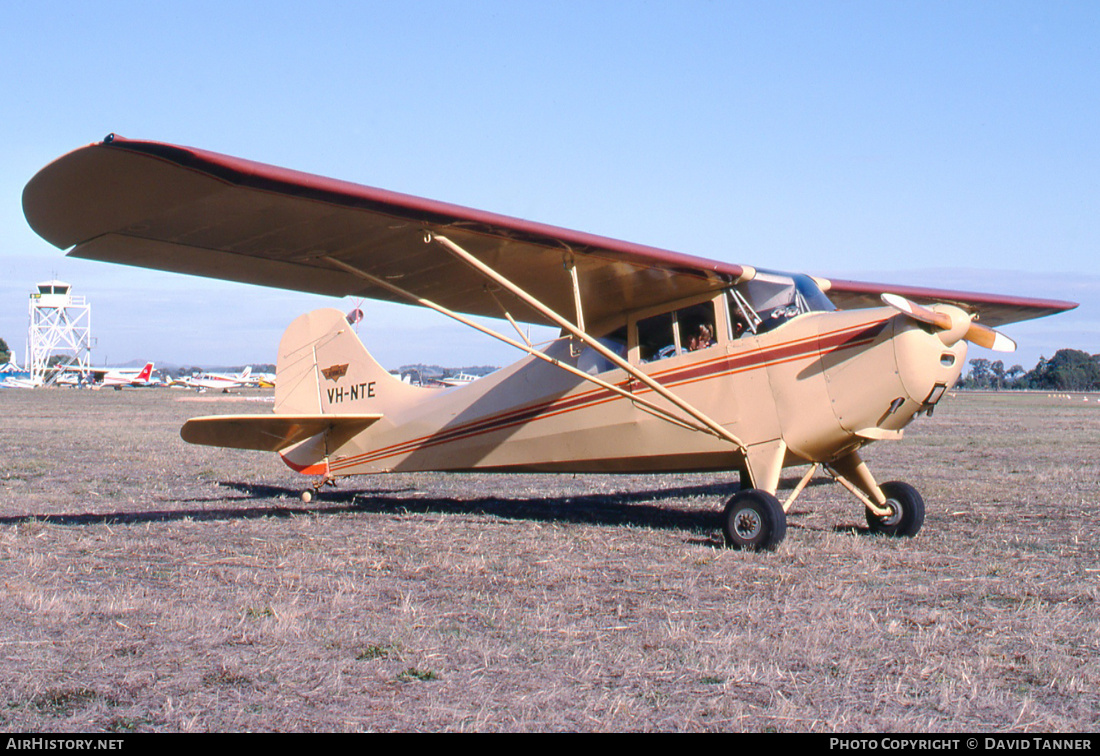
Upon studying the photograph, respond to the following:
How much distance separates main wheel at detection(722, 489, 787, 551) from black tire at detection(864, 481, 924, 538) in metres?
1.26

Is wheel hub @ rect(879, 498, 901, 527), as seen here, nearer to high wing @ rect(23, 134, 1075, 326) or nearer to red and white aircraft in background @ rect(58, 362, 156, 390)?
high wing @ rect(23, 134, 1075, 326)

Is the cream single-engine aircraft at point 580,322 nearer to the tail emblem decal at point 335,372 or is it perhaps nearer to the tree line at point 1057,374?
the tail emblem decal at point 335,372

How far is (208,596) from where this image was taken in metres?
4.93

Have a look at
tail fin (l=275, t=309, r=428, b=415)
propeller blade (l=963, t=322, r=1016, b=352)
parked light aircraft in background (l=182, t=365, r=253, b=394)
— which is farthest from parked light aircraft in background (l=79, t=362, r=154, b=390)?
propeller blade (l=963, t=322, r=1016, b=352)

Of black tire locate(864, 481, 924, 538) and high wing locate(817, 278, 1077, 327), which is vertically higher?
high wing locate(817, 278, 1077, 327)

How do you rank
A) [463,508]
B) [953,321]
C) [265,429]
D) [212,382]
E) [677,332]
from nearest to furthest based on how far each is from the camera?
[953,321], [677,332], [265,429], [463,508], [212,382]

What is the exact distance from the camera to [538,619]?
14.5 ft

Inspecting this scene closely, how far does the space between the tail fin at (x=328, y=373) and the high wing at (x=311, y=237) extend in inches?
81.8

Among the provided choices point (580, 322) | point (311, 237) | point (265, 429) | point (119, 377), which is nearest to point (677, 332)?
point (580, 322)

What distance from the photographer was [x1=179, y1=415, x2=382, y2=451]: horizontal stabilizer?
8328 mm

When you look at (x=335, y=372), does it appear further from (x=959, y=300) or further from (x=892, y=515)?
(x=959, y=300)

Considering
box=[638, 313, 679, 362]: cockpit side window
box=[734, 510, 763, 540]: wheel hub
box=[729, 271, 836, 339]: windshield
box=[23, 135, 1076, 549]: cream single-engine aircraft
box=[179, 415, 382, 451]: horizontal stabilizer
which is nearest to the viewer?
box=[23, 135, 1076, 549]: cream single-engine aircraft

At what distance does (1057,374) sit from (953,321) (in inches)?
4873

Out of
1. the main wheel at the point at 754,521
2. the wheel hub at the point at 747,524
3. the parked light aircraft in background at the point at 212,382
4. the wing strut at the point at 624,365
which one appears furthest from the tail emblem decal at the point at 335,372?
the parked light aircraft in background at the point at 212,382
